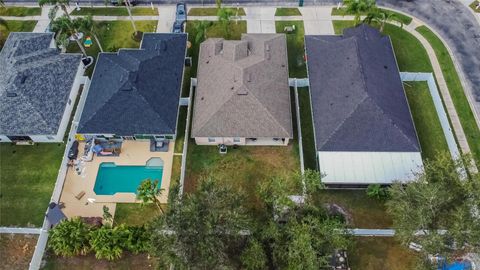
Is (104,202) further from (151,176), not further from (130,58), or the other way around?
(130,58)

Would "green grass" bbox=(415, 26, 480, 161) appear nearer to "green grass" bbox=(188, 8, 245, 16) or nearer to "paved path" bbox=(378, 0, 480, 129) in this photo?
"paved path" bbox=(378, 0, 480, 129)

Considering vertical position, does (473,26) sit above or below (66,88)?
above

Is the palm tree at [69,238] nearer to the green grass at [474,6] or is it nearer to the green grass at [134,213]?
the green grass at [134,213]

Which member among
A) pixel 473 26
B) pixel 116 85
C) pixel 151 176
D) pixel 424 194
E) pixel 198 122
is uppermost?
pixel 473 26

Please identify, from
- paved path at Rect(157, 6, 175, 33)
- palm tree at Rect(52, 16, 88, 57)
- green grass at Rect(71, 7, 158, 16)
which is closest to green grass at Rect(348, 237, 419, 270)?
paved path at Rect(157, 6, 175, 33)

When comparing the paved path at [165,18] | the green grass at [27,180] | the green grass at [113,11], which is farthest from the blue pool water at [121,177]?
the green grass at [113,11]

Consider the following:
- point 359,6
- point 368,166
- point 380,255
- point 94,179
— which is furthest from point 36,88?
point 380,255

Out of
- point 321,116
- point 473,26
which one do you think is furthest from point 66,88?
point 473,26
